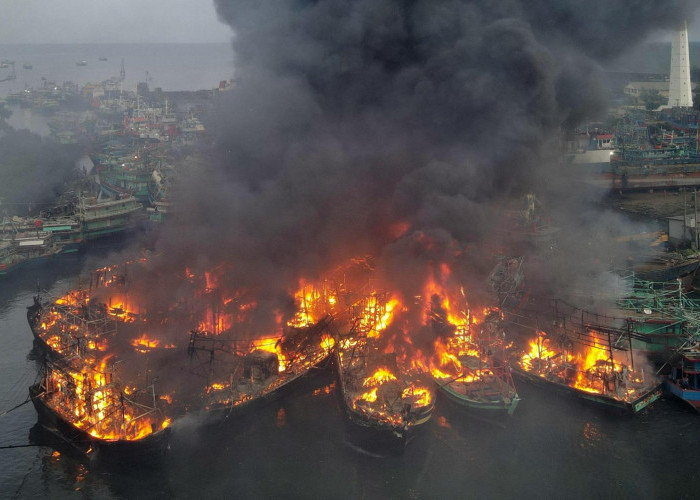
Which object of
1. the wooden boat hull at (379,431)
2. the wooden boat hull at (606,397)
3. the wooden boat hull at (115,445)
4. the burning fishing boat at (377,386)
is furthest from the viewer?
the wooden boat hull at (606,397)

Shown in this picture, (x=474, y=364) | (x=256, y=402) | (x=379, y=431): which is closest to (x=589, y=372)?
(x=474, y=364)

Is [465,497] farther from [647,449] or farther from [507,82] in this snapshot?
[507,82]

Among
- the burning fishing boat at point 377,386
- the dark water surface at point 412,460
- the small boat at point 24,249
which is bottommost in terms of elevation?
the dark water surface at point 412,460

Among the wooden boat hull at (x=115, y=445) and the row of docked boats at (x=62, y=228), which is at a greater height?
the row of docked boats at (x=62, y=228)

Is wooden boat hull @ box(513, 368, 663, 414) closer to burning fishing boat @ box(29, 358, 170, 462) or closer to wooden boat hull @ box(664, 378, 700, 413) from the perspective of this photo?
wooden boat hull @ box(664, 378, 700, 413)

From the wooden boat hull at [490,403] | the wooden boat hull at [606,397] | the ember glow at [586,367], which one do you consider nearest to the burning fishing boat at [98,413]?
the wooden boat hull at [490,403]

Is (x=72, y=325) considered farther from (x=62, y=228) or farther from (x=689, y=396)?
(x=689, y=396)

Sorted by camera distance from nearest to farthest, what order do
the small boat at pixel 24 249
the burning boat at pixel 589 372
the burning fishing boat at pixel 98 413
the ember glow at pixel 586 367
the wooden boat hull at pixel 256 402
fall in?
the burning fishing boat at pixel 98 413 < the wooden boat hull at pixel 256 402 < the burning boat at pixel 589 372 < the ember glow at pixel 586 367 < the small boat at pixel 24 249

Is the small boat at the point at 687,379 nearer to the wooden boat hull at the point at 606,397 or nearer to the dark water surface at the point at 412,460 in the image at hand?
the dark water surface at the point at 412,460
